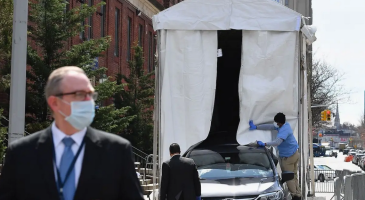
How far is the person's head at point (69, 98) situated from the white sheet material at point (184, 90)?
8094 millimetres

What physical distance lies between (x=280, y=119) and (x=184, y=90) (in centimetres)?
166

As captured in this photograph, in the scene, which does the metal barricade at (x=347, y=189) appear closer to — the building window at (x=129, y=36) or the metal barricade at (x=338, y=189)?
the metal barricade at (x=338, y=189)

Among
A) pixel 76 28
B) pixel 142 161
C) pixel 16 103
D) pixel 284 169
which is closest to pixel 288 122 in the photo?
pixel 284 169

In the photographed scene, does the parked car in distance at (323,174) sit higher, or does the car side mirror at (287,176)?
the car side mirror at (287,176)

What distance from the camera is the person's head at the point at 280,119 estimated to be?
12195 mm

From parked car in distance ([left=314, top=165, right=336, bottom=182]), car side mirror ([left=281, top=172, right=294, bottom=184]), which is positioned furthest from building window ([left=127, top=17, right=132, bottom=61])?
car side mirror ([left=281, top=172, right=294, bottom=184])

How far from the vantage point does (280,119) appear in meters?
12.2

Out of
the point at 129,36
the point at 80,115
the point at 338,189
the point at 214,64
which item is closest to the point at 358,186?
the point at 338,189

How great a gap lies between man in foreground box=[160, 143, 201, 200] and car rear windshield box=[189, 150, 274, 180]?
1037 millimetres

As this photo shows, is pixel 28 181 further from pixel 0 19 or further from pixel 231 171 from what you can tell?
pixel 0 19

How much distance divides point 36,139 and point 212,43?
8.62 m

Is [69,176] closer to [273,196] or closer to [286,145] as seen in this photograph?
[273,196]

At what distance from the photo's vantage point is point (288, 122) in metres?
12.6

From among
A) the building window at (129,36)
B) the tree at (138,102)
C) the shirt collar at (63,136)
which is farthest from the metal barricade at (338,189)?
the building window at (129,36)
